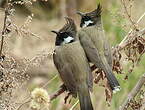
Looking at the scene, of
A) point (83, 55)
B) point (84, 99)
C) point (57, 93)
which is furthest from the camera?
point (83, 55)

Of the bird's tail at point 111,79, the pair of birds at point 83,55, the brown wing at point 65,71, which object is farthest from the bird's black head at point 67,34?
the bird's tail at point 111,79

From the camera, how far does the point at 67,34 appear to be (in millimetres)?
3633

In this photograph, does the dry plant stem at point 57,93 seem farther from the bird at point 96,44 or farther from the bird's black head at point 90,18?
the bird's black head at point 90,18

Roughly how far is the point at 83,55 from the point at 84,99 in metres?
0.42

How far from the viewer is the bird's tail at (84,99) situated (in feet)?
10.4

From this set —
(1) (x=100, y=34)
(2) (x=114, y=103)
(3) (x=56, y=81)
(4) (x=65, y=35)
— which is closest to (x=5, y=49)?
(4) (x=65, y=35)

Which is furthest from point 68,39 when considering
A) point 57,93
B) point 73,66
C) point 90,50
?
point 57,93

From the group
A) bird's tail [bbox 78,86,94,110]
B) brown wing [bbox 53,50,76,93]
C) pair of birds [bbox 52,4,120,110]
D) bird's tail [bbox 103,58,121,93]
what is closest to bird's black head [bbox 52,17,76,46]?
pair of birds [bbox 52,4,120,110]

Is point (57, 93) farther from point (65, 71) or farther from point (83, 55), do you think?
point (83, 55)

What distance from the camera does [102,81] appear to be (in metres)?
Result: 3.21

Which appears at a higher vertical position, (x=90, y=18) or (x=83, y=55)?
(x=90, y=18)

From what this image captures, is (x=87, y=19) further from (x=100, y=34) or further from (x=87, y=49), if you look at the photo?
(x=87, y=49)

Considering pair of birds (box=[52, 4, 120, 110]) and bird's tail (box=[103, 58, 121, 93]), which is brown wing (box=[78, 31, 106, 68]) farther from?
bird's tail (box=[103, 58, 121, 93])

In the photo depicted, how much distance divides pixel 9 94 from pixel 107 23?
3.61 metres
